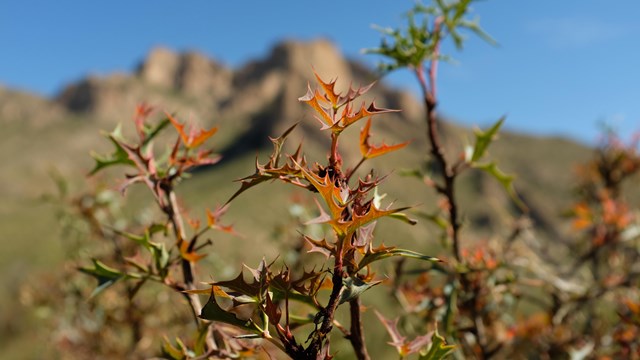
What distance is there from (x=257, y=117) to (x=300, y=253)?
18318 centimetres

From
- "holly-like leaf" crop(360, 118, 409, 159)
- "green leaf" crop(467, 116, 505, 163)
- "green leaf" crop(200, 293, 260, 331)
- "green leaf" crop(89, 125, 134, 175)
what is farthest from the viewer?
"green leaf" crop(467, 116, 505, 163)

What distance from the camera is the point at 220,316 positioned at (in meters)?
1.38

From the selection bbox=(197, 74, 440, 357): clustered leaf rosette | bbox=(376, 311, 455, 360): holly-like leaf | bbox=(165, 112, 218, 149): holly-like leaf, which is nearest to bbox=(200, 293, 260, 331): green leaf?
bbox=(197, 74, 440, 357): clustered leaf rosette

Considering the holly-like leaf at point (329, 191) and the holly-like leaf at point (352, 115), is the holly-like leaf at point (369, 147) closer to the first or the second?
the holly-like leaf at point (352, 115)

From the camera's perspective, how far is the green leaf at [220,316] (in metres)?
1.35

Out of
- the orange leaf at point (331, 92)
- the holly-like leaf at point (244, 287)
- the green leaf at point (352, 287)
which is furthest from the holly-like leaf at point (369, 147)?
the holly-like leaf at point (244, 287)

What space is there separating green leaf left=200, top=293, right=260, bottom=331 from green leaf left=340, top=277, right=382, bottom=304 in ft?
0.78

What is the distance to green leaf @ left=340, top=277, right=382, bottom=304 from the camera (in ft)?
4.34

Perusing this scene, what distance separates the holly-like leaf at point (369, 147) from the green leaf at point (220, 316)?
547 mm

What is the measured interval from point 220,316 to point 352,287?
13.9 inches

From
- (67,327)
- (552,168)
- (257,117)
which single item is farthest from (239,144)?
(67,327)

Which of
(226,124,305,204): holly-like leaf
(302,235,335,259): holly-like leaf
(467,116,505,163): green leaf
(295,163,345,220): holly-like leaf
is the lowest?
(302,235,335,259): holly-like leaf

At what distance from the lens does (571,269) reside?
150 inches

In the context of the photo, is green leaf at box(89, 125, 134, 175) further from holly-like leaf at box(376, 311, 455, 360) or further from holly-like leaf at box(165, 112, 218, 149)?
holly-like leaf at box(376, 311, 455, 360)
